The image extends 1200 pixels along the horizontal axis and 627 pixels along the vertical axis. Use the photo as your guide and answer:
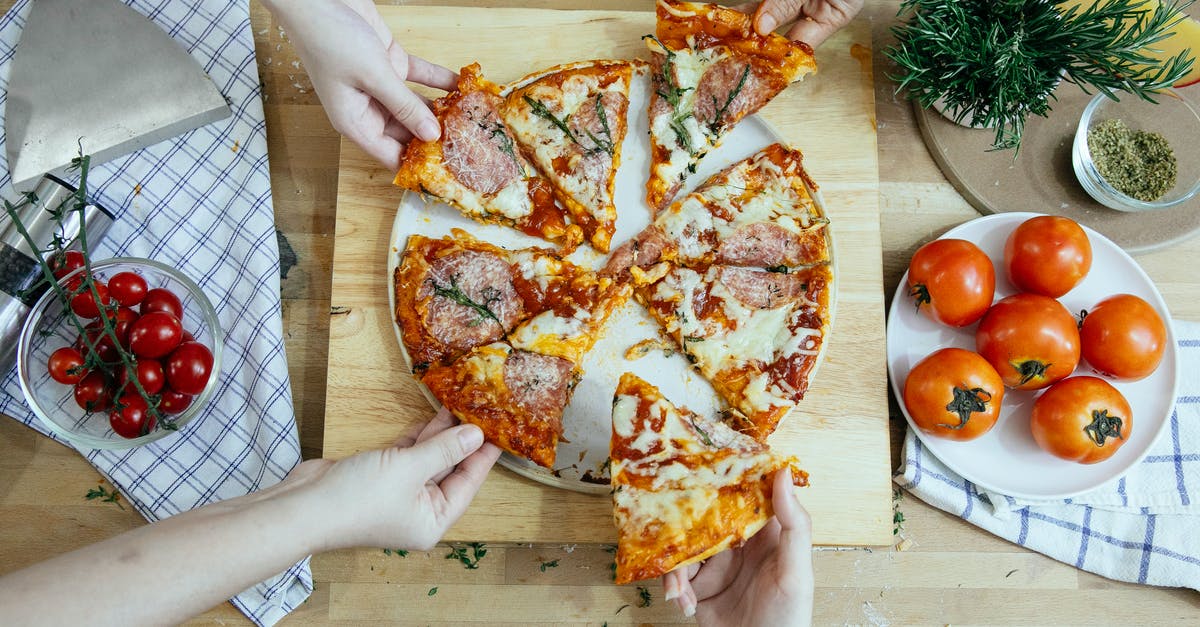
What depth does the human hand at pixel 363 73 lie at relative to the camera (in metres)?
2.85

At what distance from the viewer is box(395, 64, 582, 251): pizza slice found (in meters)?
3.21

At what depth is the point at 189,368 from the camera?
3.10 m

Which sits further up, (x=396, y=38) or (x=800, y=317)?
(x=396, y=38)

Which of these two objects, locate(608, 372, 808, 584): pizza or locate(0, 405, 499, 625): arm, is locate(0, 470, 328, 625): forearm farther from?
locate(608, 372, 808, 584): pizza

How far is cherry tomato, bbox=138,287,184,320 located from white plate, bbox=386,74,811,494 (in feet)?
2.84

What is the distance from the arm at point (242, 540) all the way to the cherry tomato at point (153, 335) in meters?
0.92

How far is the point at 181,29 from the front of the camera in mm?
3645

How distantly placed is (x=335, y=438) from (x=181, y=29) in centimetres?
203

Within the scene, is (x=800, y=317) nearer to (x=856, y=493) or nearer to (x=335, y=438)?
(x=856, y=493)

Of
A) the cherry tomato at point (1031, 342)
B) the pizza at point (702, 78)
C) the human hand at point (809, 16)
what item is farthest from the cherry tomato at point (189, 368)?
the cherry tomato at point (1031, 342)

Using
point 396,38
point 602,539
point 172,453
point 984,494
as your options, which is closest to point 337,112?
point 396,38

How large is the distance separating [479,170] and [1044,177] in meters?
2.45

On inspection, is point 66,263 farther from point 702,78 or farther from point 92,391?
point 702,78

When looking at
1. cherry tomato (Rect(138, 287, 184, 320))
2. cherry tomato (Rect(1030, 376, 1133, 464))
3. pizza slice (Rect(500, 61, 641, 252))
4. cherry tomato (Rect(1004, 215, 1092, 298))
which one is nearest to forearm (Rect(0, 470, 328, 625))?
cherry tomato (Rect(138, 287, 184, 320))
